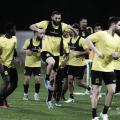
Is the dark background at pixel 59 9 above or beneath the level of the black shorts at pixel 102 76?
beneath

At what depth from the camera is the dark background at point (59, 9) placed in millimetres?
41938

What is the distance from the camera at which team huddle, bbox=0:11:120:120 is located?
1533 cm

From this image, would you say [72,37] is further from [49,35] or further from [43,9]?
[43,9]

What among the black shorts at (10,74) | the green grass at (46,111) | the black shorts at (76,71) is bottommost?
the green grass at (46,111)

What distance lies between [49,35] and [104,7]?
24229 mm

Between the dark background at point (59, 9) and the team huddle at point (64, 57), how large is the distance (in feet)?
64.1

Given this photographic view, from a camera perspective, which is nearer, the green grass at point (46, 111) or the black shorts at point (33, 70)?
the green grass at point (46, 111)

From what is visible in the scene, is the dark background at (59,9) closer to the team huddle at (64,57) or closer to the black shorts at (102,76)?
the team huddle at (64,57)

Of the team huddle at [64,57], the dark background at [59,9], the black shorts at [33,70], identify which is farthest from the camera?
the dark background at [59,9]

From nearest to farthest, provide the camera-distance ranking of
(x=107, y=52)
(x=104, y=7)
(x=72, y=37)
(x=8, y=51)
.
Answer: (x=107, y=52), (x=8, y=51), (x=72, y=37), (x=104, y=7)

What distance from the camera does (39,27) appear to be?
696 inches

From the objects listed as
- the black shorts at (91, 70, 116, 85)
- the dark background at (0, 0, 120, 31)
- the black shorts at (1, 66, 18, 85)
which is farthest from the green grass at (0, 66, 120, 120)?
the dark background at (0, 0, 120, 31)

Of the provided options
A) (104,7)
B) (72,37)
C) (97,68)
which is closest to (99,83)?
(97,68)

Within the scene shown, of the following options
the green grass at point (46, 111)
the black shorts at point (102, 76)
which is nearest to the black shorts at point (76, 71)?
the green grass at point (46, 111)
